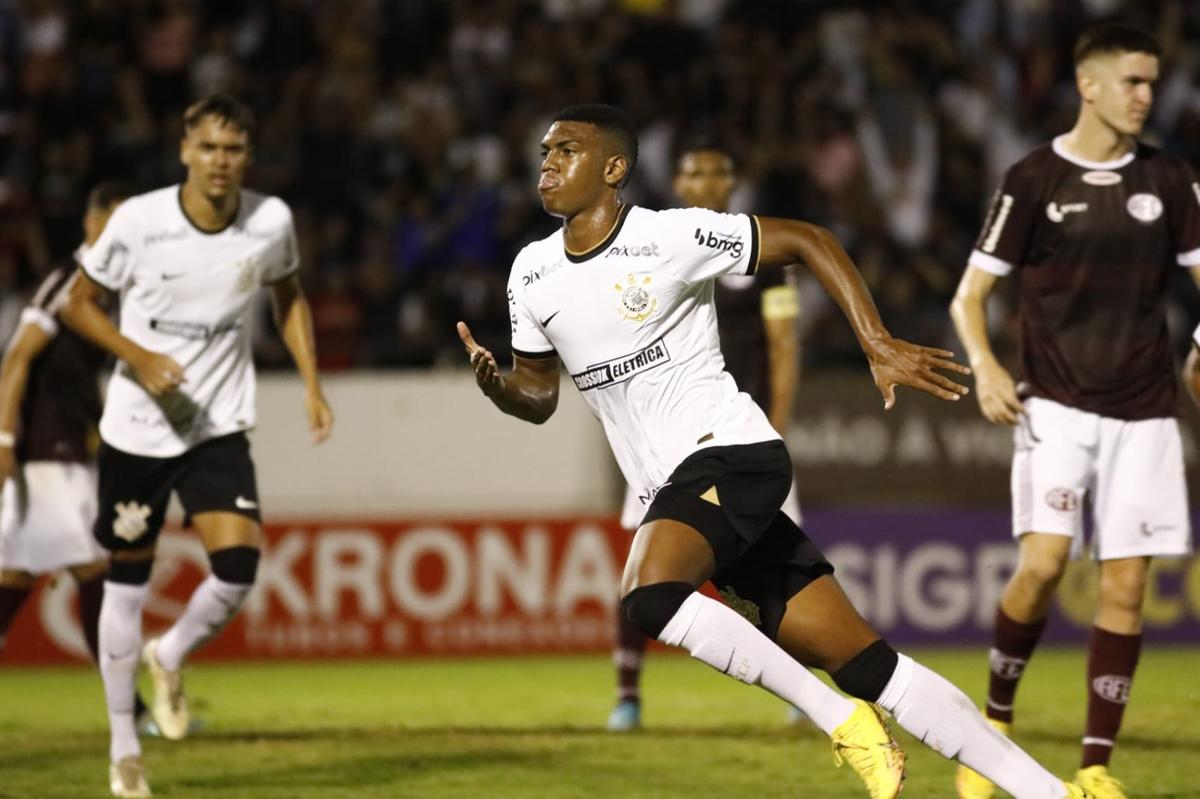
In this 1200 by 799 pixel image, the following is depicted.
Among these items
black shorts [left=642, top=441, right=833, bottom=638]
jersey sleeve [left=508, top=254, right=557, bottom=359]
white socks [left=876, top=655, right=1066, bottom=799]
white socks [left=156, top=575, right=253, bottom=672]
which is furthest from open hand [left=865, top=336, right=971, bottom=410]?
white socks [left=156, top=575, right=253, bottom=672]

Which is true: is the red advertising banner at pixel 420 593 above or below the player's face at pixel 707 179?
below

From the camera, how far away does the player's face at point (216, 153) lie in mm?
7801

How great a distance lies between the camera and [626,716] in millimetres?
9367

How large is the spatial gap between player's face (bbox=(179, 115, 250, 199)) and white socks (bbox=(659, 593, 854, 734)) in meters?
3.30

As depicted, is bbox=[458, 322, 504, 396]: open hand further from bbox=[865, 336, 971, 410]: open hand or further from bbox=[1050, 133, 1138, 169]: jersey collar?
bbox=[1050, 133, 1138, 169]: jersey collar

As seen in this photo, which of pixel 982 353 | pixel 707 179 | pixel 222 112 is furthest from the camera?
pixel 707 179

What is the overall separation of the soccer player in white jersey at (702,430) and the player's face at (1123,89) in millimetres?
1767

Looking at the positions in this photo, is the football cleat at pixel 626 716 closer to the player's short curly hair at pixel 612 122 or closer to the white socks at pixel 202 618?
the white socks at pixel 202 618

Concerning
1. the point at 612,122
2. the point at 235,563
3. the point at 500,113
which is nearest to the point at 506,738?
the point at 235,563

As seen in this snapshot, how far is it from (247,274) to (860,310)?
341cm

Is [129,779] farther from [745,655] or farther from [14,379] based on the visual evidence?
[745,655]

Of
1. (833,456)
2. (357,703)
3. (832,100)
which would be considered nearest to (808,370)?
(833,456)

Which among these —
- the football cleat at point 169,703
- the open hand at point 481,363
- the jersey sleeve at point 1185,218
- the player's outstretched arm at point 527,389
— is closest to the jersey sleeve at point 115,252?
the football cleat at point 169,703

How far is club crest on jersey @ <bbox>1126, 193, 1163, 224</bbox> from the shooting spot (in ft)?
23.1
